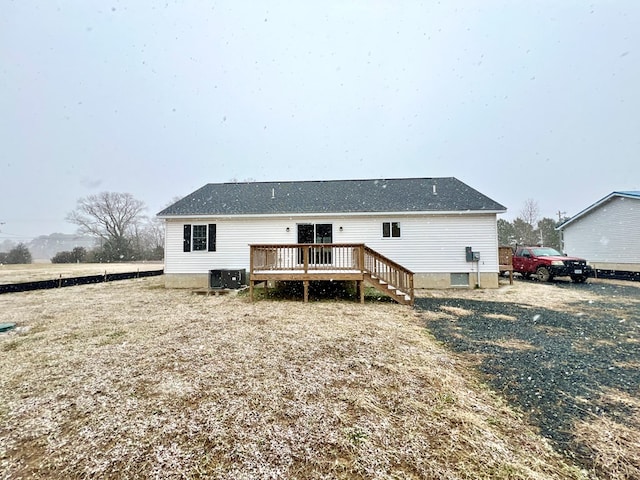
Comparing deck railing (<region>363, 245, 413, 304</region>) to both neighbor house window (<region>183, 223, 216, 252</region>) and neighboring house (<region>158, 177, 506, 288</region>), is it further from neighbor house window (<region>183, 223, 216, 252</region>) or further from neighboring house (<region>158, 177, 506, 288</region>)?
neighbor house window (<region>183, 223, 216, 252</region>)

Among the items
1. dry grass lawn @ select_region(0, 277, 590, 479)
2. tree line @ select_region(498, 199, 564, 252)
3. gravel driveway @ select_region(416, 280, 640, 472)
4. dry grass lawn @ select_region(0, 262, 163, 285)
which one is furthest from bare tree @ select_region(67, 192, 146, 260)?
tree line @ select_region(498, 199, 564, 252)

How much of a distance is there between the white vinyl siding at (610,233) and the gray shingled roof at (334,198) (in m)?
9.32

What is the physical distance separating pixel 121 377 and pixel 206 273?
25.7 feet

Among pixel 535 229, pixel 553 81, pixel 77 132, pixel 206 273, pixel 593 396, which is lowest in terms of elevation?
pixel 593 396

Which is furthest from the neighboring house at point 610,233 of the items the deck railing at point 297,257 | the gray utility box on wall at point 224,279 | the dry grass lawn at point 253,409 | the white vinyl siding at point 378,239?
the gray utility box on wall at point 224,279

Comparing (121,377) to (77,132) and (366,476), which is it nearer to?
(366,476)

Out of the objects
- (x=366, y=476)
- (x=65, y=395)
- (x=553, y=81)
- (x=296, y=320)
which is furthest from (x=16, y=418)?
(x=553, y=81)

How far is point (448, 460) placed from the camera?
6.49 ft

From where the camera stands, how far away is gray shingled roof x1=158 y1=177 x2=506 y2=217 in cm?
1089

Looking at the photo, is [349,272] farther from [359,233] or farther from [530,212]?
[530,212]

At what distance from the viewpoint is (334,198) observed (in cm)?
1215

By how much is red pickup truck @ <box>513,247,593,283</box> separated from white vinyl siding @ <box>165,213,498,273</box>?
13.2ft

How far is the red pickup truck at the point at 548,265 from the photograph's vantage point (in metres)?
11.9

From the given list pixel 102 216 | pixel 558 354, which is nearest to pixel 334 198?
pixel 558 354
